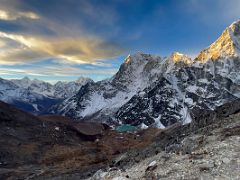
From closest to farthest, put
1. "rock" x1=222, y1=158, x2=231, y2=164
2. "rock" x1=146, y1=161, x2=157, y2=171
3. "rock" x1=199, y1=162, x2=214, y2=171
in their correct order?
"rock" x1=199, y1=162, x2=214, y2=171
"rock" x1=222, y1=158, x2=231, y2=164
"rock" x1=146, y1=161, x2=157, y2=171

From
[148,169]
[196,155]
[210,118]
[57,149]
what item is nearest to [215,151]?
[196,155]

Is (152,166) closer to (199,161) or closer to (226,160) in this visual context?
(199,161)

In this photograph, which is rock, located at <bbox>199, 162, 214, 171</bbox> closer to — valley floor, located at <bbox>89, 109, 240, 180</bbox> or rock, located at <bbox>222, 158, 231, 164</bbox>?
valley floor, located at <bbox>89, 109, 240, 180</bbox>

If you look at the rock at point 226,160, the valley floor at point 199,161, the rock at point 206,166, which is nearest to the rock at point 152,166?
the valley floor at point 199,161

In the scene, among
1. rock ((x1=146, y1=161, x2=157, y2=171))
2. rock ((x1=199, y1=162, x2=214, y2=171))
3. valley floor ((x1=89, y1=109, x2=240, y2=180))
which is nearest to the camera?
valley floor ((x1=89, y1=109, x2=240, y2=180))

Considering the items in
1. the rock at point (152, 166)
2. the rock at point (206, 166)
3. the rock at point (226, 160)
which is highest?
the rock at point (226, 160)

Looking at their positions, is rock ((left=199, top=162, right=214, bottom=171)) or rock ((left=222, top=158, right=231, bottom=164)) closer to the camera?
rock ((left=199, top=162, right=214, bottom=171))

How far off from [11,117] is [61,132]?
2114 centimetres

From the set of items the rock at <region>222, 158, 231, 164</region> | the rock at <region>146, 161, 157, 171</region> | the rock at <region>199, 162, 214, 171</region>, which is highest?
the rock at <region>222, 158, 231, 164</region>

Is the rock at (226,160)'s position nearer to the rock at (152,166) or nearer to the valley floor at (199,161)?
the valley floor at (199,161)

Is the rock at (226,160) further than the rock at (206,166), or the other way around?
the rock at (226,160)

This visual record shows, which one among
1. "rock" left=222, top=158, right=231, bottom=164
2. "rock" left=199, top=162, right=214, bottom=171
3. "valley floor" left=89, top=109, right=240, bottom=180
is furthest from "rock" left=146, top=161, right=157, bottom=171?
"rock" left=222, top=158, right=231, bottom=164

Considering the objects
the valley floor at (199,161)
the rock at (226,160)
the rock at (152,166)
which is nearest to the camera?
the valley floor at (199,161)

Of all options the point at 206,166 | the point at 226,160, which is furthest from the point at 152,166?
the point at 226,160
